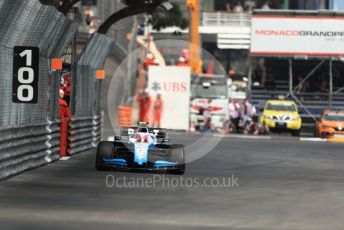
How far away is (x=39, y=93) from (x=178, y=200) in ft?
21.0

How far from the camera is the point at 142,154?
52.7 feet

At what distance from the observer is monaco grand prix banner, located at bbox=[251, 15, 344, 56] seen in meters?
44.1

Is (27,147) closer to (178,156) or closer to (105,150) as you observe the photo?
(105,150)

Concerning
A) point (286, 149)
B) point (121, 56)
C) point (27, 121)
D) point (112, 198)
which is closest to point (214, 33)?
point (121, 56)

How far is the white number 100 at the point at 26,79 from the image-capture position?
14398 mm

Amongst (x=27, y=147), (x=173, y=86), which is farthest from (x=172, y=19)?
(x=27, y=147)

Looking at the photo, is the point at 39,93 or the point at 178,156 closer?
the point at 178,156

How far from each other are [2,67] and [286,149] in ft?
45.8

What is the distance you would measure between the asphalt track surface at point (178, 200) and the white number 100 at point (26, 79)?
1267 mm

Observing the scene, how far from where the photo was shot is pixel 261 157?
22.6 m

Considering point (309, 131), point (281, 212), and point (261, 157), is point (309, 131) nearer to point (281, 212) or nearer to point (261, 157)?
point (261, 157)


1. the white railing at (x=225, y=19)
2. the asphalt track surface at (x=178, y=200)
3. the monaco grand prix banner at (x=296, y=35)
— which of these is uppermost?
the white railing at (x=225, y=19)

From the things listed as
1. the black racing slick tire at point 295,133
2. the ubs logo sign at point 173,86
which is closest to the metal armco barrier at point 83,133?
the ubs logo sign at point 173,86

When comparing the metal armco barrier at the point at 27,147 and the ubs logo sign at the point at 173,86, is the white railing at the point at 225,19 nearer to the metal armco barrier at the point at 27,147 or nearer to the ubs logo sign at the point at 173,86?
the ubs logo sign at the point at 173,86
